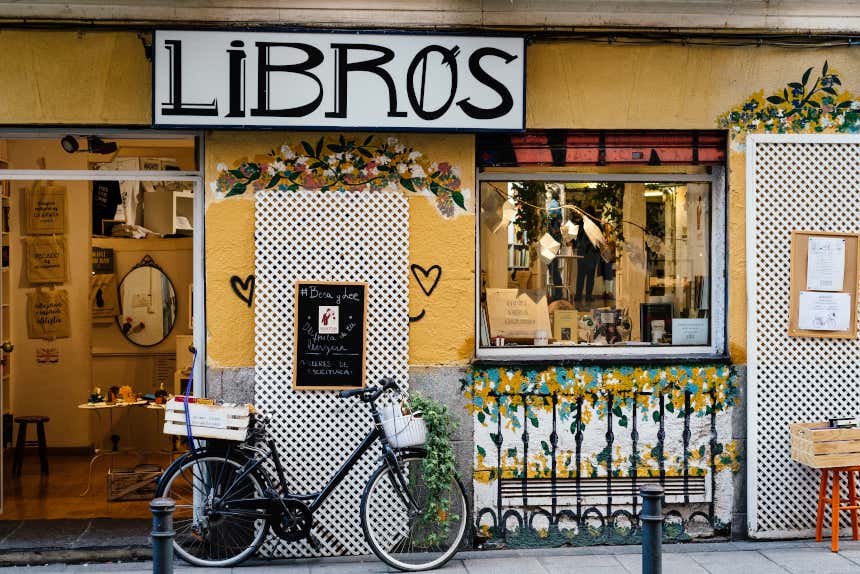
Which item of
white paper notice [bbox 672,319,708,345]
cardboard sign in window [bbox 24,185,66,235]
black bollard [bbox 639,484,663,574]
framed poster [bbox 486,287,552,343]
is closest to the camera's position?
black bollard [bbox 639,484,663,574]

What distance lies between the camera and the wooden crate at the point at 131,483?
885 cm

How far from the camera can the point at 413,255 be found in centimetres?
777

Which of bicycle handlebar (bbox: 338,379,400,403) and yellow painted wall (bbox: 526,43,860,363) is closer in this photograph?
bicycle handlebar (bbox: 338,379,400,403)

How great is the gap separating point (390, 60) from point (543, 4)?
4.01 ft

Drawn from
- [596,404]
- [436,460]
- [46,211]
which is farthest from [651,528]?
[46,211]

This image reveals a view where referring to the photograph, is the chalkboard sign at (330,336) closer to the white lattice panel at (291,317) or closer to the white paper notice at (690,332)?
the white lattice panel at (291,317)

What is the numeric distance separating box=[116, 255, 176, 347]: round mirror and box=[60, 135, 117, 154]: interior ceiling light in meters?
2.65

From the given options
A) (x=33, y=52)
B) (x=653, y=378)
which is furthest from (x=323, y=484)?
(x=33, y=52)

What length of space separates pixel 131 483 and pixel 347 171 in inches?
133

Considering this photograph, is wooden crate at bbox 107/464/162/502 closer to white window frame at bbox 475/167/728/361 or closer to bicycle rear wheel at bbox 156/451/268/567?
bicycle rear wheel at bbox 156/451/268/567

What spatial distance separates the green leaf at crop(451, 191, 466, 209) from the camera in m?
7.80

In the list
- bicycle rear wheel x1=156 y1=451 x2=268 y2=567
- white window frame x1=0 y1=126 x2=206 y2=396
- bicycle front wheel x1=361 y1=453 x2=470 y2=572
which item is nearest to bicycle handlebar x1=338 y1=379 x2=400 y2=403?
bicycle front wheel x1=361 y1=453 x2=470 y2=572

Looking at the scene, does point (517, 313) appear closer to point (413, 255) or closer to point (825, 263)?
point (413, 255)

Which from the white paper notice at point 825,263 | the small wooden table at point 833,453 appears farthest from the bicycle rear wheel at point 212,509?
the white paper notice at point 825,263
